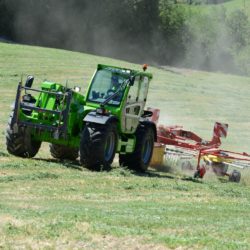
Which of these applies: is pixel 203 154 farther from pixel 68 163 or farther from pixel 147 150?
pixel 68 163

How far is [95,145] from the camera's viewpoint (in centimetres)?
1575

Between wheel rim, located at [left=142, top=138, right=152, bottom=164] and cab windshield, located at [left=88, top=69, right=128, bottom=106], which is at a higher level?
cab windshield, located at [left=88, top=69, right=128, bottom=106]

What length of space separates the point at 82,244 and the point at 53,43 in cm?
6098

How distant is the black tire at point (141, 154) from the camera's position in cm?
1766

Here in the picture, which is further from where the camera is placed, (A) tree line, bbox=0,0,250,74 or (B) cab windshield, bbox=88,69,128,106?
(A) tree line, bbox=0,0,250,74

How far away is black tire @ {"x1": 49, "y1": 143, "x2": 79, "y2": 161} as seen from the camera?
712 inches

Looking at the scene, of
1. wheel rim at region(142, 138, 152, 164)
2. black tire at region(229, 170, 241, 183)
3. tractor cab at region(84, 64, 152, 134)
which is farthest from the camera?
black tire at region(229, 170, 241, 183)

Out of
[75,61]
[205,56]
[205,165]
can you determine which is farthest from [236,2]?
[205,165]

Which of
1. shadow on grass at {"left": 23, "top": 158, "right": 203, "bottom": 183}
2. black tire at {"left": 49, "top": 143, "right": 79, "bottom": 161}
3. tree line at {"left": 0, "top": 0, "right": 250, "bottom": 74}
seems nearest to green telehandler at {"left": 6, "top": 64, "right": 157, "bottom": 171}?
shadow on grass at {"left": 23, "top": 158, "right": 203, "bottom": 183}

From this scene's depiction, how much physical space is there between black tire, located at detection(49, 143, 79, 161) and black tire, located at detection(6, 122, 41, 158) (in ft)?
3.40

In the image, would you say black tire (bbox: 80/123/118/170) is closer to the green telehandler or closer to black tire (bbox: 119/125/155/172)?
the green telehandler

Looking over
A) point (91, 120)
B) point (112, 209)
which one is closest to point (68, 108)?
point (91, 120)

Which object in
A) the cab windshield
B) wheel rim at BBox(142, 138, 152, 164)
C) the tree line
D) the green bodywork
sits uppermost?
the tree line

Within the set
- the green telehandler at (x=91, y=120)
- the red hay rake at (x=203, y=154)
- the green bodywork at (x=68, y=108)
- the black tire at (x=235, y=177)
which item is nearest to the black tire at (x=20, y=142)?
the green telehandler at (x=91, y=120)
